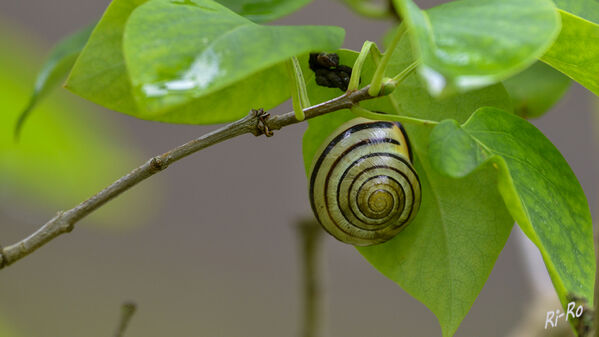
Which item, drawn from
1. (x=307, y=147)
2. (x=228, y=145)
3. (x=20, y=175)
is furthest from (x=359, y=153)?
(x=228, y=145)

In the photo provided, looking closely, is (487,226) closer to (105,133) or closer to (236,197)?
(105,133)

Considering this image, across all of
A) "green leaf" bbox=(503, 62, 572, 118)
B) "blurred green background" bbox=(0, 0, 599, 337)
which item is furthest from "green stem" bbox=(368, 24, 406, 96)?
"blurred green background" bbox=(0, 0, 599, 337)

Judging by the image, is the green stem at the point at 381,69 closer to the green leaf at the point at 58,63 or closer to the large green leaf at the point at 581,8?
the large green leaf at the point at 581,8

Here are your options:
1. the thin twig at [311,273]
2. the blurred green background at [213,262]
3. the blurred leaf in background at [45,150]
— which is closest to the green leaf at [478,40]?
the thin twig at [311,273]

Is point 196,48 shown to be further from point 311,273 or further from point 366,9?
point 311,273

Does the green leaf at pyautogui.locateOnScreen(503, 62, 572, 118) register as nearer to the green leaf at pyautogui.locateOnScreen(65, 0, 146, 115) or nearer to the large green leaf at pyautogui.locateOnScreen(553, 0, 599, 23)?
the large green leaf at pyautogui.locateOnScreen(553, 0, 599, 23)

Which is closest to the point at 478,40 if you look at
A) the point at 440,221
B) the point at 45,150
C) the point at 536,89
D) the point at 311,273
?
the point at 440,221
